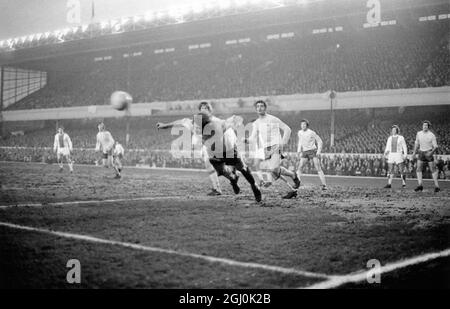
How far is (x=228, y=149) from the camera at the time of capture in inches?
327

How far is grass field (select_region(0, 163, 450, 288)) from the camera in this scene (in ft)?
12.9

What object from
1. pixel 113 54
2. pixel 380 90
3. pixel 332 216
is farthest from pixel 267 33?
pixel 332 216

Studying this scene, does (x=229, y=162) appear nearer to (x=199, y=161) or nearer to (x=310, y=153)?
(x=310, y=153)

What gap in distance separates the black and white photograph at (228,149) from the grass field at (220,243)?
0.04 m

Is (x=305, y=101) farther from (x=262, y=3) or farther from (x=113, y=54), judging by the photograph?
(x=113, y=54)

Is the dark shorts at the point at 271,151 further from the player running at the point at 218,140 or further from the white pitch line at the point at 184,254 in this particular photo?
the white pitch line at the point at 184,254

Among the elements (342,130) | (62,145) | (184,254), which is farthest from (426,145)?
(342,130)

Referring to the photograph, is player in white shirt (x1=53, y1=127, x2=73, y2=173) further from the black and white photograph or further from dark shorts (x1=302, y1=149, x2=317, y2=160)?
dark shorts (x1=302, y1=149, x2=317, y2=160)

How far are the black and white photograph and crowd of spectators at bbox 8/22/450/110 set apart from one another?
14 cm

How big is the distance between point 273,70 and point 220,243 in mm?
32529

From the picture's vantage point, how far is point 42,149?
111ft

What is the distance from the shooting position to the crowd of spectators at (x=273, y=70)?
30281mm

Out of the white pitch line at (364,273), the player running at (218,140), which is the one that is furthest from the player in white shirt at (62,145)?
the white pitch line at (364,273)
